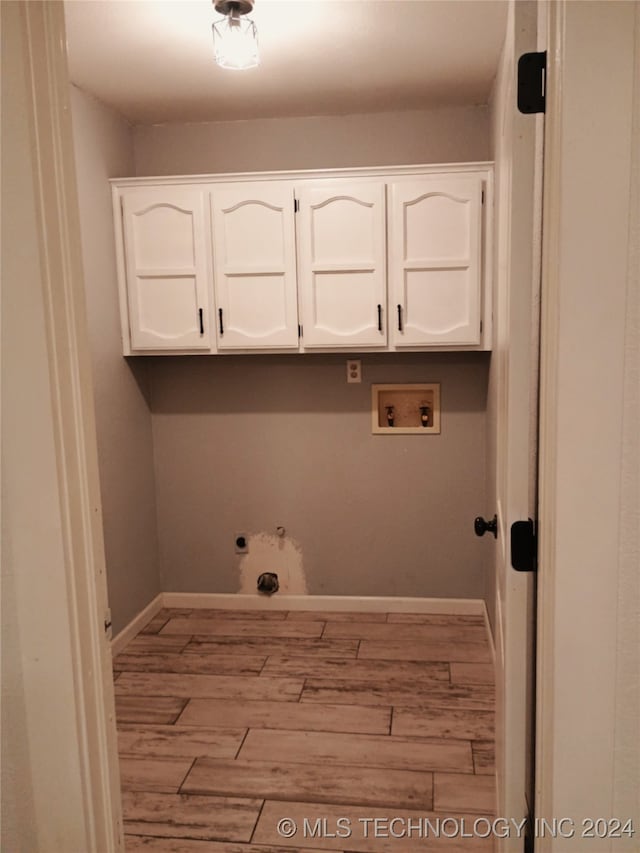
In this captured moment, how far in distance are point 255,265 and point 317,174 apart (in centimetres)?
53

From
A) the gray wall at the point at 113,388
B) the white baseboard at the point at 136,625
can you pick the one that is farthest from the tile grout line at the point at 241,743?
the gray wall at the point at 113,388

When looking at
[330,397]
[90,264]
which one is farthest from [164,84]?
[330,397]

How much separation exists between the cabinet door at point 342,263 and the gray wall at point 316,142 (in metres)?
0.39

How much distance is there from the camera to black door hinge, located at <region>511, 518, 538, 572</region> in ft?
3.92

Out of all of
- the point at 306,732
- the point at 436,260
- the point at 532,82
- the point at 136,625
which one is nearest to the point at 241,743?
the point at 306,732

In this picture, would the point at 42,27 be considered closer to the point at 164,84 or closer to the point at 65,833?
the point at 65,833

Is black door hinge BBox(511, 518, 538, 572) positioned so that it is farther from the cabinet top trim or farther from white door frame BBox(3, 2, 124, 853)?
the cabinet top trim

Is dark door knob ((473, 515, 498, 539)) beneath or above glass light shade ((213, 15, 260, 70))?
beneath

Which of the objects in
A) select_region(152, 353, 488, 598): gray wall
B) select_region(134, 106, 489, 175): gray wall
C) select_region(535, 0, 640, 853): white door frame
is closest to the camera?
select_region(535, 0, 640, 853): white door frame

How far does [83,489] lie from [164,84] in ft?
8.43

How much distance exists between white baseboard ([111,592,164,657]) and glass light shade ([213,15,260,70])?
2.55 meters

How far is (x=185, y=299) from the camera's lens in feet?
11.3

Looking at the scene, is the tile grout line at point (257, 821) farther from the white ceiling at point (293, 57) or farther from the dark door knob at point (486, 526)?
the white ceiling at point (293, 57)

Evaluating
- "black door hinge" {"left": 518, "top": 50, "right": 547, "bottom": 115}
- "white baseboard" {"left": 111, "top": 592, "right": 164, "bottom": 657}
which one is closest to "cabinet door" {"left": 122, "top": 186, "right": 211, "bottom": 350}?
"white baseboard" {"left": 111, "top": 592, "right": 164, "bottom": 657}
